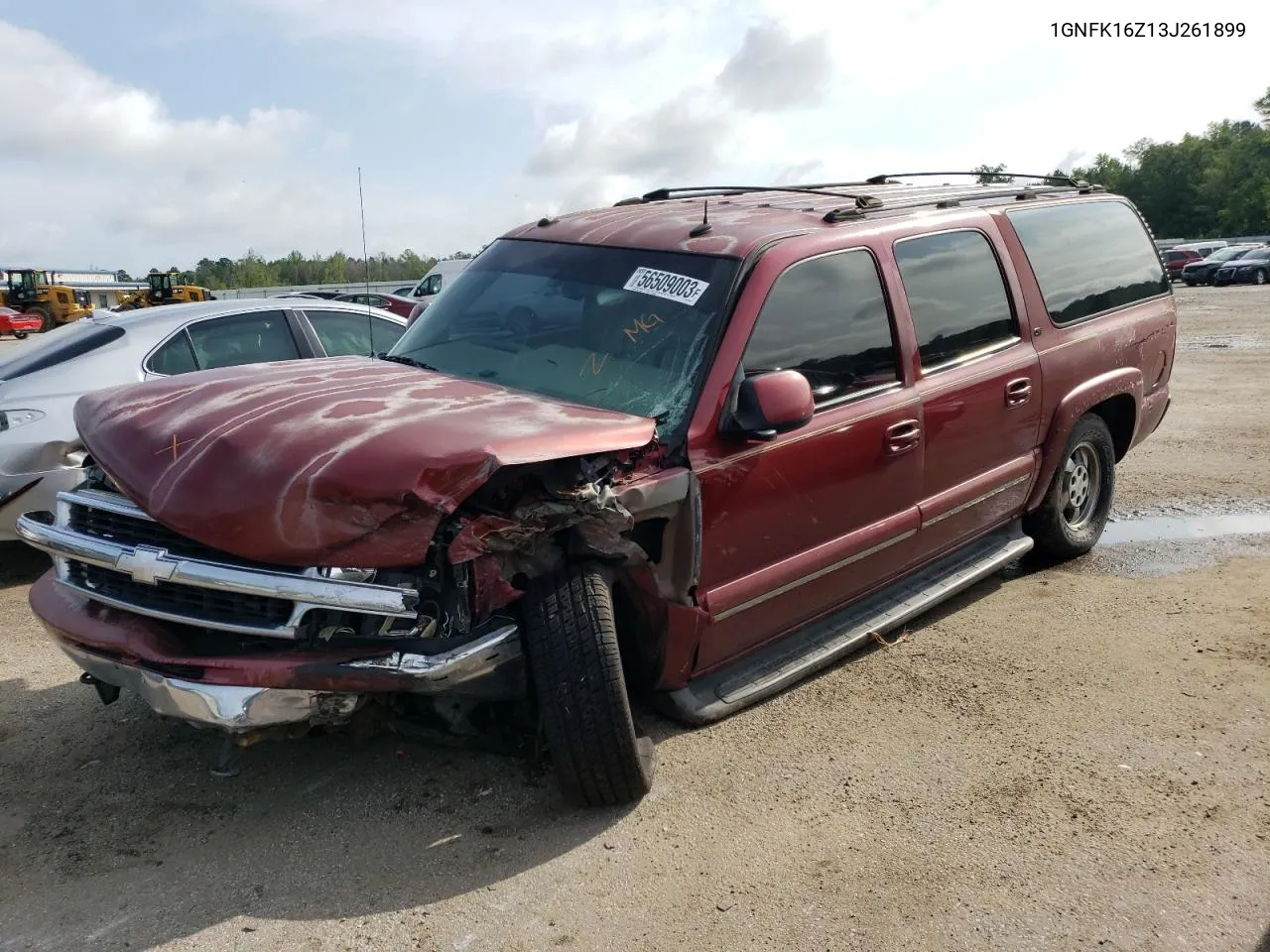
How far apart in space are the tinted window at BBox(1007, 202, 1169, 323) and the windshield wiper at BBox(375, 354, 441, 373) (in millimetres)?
3034

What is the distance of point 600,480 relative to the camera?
319cm

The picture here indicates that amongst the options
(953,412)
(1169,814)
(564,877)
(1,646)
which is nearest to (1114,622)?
(953,412)

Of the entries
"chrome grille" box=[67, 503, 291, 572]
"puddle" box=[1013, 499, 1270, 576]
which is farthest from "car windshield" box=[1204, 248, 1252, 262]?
"chrome grille" box=[67, 503, 291, 572]

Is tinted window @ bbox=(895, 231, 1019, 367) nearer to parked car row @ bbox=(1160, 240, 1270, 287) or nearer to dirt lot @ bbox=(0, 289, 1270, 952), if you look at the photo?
dirt lot @ bbox=(0, 289, 1270, 952)

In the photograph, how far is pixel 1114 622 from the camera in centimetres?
495

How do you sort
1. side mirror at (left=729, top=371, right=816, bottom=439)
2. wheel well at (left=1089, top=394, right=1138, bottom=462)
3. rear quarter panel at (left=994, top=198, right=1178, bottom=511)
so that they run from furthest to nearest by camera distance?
wheel well at (left=1089, top=394, right=1138, bottom=462)
rear quarter panel at (left=994, top=198, right=1178, bottom=511)
side mirror at (left=729, top=371, right=816, bottom=439)

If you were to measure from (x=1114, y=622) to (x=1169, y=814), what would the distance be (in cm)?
175

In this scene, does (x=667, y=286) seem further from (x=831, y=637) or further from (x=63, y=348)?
(x=63, y=348)

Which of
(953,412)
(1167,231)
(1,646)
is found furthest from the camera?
(1167,231)

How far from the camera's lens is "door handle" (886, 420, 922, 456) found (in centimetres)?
418

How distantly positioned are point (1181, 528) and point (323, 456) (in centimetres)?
558

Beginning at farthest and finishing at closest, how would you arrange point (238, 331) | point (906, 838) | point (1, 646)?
point (238, 331)
point (1, 646)
point (906, 838)

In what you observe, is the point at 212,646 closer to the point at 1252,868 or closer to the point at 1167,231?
the point at 1252,868

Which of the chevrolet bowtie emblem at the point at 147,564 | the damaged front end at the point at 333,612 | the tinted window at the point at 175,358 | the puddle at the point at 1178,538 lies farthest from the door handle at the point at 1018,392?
the tinted window at the point at 175,358
